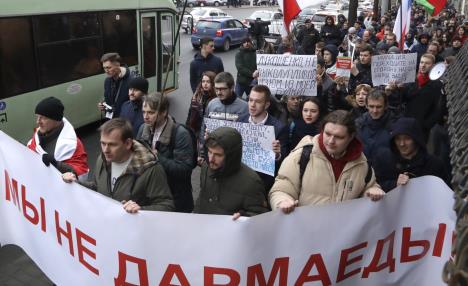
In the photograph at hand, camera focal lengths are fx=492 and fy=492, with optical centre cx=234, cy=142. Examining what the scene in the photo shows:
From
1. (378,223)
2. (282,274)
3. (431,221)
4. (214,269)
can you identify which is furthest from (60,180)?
(431,221)

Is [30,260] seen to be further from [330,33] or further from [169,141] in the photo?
[330,33]

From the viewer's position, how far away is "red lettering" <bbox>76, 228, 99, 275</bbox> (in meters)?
3.09

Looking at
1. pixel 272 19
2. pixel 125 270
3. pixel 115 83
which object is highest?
pixel 272 19

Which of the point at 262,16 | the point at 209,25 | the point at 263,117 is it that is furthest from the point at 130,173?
the point at 262,16

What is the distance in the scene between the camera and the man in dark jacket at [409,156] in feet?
12.1

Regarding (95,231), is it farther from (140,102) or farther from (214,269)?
(140,102)

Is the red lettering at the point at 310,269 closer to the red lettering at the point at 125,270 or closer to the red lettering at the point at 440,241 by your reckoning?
the red lettering at the point at 440,241

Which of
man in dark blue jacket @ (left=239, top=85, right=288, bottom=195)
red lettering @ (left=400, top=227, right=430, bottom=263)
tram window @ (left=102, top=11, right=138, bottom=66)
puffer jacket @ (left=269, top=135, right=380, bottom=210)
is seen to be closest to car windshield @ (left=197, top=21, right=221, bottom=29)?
tram window @ (left=102, top=11, right=138, bottom=66)

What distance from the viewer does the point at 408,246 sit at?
317 cm

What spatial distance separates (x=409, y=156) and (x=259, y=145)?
1.23 m

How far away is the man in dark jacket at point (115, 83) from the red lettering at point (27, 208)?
9.69 ft

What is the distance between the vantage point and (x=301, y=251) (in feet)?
9.53

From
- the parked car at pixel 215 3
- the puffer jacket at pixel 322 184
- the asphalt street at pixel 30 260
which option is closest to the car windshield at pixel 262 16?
the asphalt street at pixel 30 260

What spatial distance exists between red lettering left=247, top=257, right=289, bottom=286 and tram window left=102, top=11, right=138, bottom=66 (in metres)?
6.92
